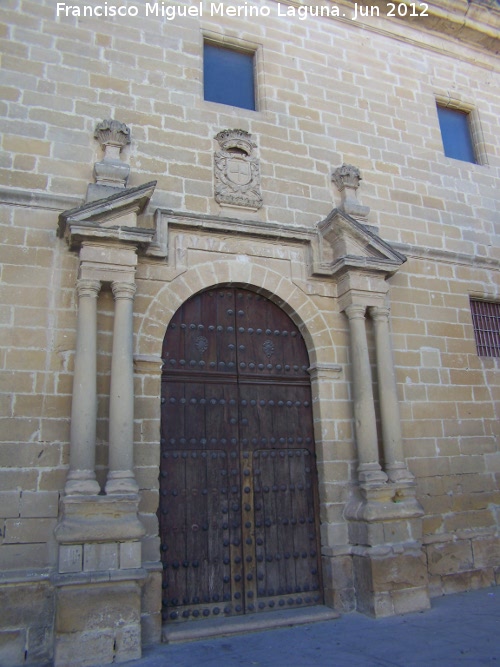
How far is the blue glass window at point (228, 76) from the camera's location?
6.52m

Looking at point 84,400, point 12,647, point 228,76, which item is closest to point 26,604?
point 12,647

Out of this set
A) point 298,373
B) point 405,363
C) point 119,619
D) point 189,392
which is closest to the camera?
point 119,619

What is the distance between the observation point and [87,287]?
495 centimetres

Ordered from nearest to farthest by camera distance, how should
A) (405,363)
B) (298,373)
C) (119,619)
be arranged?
1. (119,619)
2. (298,373)
3. (405,363)

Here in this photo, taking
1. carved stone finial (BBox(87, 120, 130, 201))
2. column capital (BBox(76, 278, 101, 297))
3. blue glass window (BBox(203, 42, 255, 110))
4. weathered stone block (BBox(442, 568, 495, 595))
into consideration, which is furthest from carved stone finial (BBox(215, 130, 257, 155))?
weathered stone block (BBox(442, 568, 495, 595))

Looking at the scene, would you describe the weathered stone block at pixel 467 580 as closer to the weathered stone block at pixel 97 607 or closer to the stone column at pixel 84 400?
the weathered stone block at pixel 97 607

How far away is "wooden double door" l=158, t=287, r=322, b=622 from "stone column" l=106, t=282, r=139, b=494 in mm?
550

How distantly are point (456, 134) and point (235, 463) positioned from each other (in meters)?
5.76

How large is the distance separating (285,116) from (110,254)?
9.61 ft

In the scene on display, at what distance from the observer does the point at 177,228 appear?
18.7ft

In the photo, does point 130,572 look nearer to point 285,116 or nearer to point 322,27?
point 285,116

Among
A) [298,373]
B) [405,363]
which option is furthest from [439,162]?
[298,373]

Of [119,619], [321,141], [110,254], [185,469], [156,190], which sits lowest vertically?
[119,619]

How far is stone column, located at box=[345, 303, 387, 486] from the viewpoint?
556cm
